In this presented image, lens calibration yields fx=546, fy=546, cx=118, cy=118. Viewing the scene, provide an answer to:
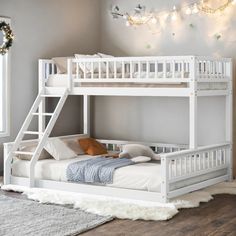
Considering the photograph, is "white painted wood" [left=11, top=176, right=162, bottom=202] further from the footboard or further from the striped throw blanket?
the footboard

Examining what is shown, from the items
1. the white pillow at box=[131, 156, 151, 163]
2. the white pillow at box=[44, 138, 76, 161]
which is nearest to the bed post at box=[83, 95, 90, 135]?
the white pillow at box=[44, 138, 76, 161]

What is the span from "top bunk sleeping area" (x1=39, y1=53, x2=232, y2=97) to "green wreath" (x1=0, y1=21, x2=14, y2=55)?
1.96ft

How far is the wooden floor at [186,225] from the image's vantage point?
429 centimetres

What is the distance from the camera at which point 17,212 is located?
4867mm

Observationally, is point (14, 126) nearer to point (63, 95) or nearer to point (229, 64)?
point (63, 95)

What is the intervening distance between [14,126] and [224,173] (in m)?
2.59

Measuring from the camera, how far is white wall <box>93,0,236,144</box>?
6.80 metres

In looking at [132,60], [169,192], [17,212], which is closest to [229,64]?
[132,60]

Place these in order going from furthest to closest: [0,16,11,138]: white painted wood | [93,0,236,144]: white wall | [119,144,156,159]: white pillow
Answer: [93,0,236,144]: white wall < [0,16,11,138]: white painted wood < [119,144,156,159]: white pillow

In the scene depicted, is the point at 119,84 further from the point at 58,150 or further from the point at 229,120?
the point at 229,120

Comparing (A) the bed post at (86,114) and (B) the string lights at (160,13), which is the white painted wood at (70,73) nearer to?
(A) the bed post at (86,114)

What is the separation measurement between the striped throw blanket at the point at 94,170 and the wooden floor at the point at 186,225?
3.14 feet

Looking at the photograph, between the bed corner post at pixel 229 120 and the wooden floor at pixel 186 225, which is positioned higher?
the bed corner post at pixel 229 120

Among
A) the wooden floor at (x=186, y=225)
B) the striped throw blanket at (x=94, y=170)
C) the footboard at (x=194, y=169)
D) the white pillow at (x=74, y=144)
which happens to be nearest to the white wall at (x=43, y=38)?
the white pillow at (x=74, y=144)
